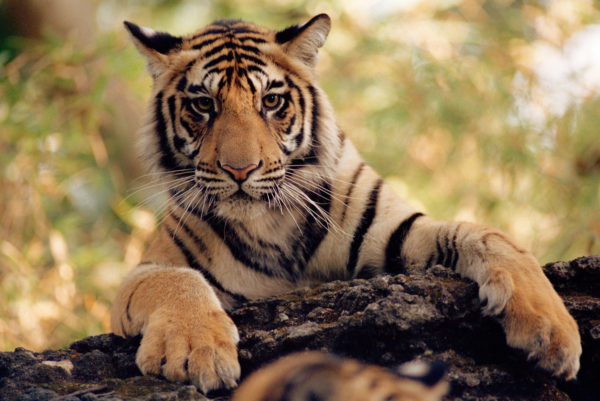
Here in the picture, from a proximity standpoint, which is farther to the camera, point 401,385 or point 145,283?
point 145,283

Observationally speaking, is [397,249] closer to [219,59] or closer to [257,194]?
[257,194]

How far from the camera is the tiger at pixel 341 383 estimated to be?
1143 millimetres

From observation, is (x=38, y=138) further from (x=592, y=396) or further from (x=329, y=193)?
(x=592, y=396)

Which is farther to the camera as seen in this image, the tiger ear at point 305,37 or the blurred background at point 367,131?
the blurred background at point 367,131

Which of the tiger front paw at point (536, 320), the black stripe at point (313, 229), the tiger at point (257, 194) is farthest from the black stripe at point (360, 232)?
the tiger front paw at point (536, 320)

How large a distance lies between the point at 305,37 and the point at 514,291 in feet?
4.55

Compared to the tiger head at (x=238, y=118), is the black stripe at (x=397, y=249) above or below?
below

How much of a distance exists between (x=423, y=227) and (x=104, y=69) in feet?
10.6

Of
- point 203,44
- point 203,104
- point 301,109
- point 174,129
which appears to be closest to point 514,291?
point 301,109

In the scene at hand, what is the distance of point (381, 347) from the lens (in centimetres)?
161

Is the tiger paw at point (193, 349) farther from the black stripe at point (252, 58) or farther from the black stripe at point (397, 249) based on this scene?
the black stripe at point (252, 58)

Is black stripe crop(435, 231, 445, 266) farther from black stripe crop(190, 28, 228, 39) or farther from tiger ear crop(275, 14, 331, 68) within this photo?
black stripe crop(190, 28, 228, 39)

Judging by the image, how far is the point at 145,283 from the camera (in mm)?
2127

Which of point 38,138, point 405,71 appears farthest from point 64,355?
point 405,71
